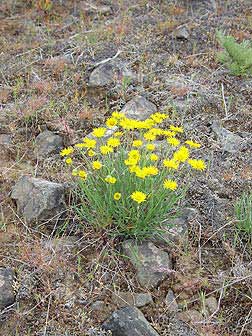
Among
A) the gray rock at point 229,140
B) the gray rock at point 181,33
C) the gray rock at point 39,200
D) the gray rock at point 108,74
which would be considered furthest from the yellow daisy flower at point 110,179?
the gray rock at point 181,33

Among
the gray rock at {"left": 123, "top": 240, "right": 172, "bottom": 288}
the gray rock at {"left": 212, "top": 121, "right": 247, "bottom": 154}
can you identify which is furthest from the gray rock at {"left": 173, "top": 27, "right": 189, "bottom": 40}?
the gray rock at {"left": 123, "top": 240, "right": 172, "bottom": 288}

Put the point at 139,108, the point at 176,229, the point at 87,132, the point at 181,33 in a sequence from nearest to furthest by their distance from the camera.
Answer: the point at 176,229 < the point at 87,132 < the point at 139,108 < the point at 181,33

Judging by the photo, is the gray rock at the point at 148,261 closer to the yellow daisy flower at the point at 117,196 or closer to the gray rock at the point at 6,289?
the yellow daisy flower at the point at 117,196

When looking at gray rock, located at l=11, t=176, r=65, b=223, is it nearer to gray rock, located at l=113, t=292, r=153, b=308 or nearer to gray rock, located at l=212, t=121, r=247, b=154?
gray rock, located at l=113, t=292, r=153, b=308

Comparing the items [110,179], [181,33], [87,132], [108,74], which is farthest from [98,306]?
[181,33]

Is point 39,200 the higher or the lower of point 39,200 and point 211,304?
the higher

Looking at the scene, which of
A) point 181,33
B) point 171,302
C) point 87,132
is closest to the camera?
point 171,302

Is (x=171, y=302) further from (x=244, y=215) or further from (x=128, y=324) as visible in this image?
(x=244, y=215)
